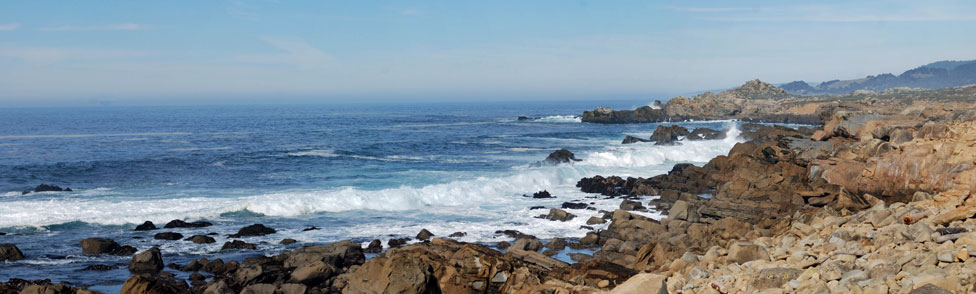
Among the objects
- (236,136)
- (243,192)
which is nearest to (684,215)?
(243,192)

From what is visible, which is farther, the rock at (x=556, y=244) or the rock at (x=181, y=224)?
the rock at (x=181, y=224)

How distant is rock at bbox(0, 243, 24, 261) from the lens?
18409 mm

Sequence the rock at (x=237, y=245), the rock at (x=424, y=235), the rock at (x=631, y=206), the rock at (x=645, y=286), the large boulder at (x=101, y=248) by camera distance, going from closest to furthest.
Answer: the rock at (x=645, y=286) < the large boulder at (x=101, y=248) < the rock at (x=237, y=245) < the rock at (x=424, y=235) < the rock at (x=631, y=206)

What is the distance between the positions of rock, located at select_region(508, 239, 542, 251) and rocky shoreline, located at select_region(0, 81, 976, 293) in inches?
2.5

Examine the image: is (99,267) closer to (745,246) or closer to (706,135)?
(745,246)

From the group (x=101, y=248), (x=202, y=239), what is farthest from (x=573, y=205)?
(x=101, y=248)

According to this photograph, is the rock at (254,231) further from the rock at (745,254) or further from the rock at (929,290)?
the rock at (929,290)

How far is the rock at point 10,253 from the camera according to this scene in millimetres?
18409

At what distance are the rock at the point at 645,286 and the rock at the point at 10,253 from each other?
17029 mm

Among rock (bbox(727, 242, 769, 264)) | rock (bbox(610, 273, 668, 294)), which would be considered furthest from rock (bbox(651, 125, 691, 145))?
rock (bbox(610, 273, 668, 294))

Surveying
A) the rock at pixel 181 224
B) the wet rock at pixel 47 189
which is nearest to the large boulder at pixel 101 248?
the rock at pixel 181 224

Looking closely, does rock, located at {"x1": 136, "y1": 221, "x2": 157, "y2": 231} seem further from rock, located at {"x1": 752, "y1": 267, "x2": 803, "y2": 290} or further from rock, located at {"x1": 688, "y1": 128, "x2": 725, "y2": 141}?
rock, located at {"x1": 688, "y1": 128, "x2": 725, "y2": 141}

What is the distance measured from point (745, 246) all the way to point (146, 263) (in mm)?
14130

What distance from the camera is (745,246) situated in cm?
1220
